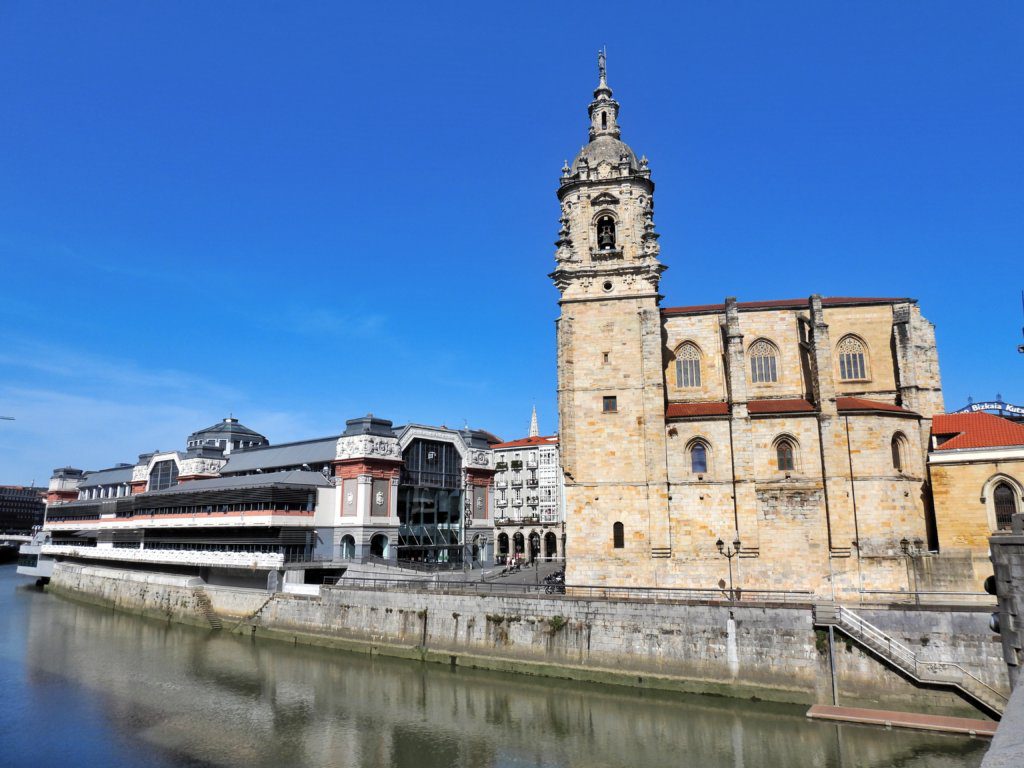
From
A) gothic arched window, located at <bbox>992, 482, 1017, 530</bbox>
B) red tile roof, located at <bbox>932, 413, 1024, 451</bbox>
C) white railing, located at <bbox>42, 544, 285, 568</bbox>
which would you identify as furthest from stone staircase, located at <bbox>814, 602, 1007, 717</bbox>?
white railing, located at <bbox>42, 544, 285, 568</bbox>

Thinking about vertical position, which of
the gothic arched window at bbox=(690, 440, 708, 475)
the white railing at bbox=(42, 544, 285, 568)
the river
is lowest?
the river

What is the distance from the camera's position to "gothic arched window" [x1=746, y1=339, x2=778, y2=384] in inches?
1734

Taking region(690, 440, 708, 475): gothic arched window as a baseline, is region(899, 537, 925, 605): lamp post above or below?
below

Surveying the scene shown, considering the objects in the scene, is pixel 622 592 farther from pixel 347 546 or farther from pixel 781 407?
pixel 347 546

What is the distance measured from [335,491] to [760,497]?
117ft

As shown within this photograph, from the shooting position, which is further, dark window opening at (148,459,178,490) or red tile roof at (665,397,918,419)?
dark window opening at (148,459,178,490)

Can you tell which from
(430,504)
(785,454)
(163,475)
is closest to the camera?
(785,454)

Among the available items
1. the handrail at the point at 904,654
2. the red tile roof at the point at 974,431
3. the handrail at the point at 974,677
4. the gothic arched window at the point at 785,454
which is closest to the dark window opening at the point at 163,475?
the gothic arched window at the point at 785,454

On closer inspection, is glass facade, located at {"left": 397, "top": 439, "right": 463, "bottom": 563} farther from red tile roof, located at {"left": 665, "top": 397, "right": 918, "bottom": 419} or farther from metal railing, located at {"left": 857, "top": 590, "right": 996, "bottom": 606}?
metal railing, located at {"left": 857, "top": 590, "right": 996, "bottom": 606}

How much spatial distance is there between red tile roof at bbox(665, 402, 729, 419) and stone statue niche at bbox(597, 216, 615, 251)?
35.0 feet

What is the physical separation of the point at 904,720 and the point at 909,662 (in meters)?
2.50

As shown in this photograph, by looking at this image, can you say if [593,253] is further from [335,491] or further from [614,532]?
[335,491]

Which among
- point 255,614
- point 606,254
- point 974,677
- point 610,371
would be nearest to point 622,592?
point 610,371

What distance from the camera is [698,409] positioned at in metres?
41.0
